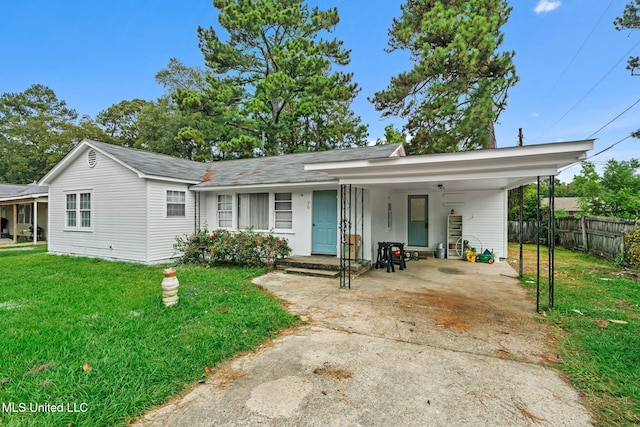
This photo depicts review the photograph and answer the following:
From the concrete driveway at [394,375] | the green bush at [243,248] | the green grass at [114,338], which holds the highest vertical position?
the green bush at [243,248]

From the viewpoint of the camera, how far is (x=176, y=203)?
9844 millimetres

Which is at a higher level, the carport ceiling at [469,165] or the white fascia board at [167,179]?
the white fascia board at [167,179]

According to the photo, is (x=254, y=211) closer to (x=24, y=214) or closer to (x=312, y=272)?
(x=312, y=272)

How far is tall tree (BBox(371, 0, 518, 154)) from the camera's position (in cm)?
1281

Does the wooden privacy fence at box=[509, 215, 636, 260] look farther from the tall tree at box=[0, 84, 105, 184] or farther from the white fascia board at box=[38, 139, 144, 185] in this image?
the tall tree at box=[0, 84, 105, 184]

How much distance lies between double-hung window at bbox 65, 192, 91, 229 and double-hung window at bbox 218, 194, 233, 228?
4.63m

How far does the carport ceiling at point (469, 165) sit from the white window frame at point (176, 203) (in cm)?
578

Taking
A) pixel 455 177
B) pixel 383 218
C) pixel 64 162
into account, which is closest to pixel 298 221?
pixel 383 218

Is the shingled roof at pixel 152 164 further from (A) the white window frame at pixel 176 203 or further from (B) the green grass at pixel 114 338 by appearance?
(B) the green grass at pixel 114 338

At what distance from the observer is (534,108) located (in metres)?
15.6

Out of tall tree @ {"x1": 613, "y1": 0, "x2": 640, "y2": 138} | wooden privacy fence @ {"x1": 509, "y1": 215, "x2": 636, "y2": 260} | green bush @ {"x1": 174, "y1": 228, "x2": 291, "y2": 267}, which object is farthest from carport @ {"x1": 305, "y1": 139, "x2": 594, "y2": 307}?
tall tree @ {"x1": 613, "y1": 0, "x2": 640, "y2": 138}

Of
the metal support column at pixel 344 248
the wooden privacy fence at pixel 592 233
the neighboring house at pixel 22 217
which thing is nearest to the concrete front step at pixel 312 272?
the metal support column at pixel 344 248

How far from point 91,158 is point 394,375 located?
11.8 metres

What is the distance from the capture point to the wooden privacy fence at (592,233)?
8.51m
